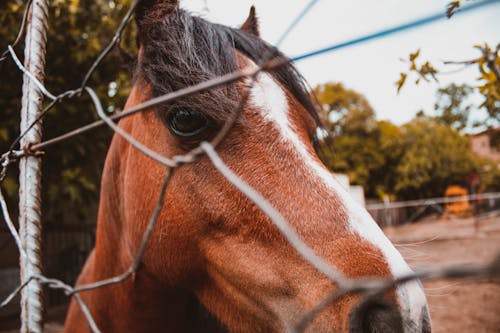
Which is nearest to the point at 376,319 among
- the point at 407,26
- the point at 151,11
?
the point at 407,26

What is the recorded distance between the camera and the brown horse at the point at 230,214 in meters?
0.88

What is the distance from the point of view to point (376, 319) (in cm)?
80

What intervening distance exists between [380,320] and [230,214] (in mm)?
528

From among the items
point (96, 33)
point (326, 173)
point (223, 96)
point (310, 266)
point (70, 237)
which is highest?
point (96, 33)

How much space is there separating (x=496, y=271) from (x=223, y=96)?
95 centimetres

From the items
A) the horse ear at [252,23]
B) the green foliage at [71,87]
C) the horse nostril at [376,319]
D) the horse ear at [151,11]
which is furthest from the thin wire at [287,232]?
the green foliage at [71,87]

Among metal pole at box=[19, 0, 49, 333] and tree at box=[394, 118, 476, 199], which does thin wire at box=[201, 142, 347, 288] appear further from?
tree at box=[394, 118, 476, 199]

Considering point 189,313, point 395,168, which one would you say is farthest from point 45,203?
point 395,168

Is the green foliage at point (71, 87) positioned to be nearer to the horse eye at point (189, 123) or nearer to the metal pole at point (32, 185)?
the metal pole at point (32, 185)

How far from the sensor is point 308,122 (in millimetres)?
1437

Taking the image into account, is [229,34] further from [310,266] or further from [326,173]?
[310,266]

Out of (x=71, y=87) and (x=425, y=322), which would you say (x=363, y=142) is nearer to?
(x=71, y=87)

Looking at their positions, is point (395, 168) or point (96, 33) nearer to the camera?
point (96, 33)

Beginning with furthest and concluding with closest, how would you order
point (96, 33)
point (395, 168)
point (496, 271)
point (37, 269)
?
point (395, 168) → point (96, 33) → point (37, 269) → point (496, 271)
